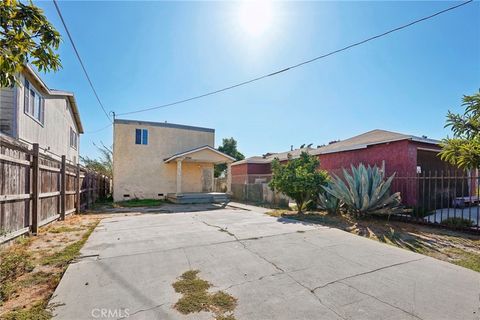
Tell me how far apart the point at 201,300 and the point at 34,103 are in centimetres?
1129

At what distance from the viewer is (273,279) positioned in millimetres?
3512

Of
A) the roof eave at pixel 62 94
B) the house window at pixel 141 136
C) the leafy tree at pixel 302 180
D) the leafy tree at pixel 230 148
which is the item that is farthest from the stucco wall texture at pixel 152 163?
the leafy tree at pixel 230 148

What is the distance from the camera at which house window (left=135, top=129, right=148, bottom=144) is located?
54.5ft

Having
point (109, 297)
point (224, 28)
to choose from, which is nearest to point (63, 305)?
point (109, 297)

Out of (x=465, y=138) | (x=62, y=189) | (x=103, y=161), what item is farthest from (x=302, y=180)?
(x=103, y=161)

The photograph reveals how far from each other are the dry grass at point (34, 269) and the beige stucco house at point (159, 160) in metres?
9.50

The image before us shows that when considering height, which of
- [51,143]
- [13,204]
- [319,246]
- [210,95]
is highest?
[210,95]

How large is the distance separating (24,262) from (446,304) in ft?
19.8

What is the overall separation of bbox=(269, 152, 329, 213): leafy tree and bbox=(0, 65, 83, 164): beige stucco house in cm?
852

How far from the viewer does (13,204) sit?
482 cm

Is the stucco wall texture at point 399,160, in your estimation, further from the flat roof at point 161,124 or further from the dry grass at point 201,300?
the flat roof at point 161,124

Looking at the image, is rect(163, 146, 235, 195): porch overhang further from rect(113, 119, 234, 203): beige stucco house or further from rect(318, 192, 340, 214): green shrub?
rect(318, 192, 340, 214): green shrub

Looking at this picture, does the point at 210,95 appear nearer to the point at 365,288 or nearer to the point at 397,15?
the point at 397,15

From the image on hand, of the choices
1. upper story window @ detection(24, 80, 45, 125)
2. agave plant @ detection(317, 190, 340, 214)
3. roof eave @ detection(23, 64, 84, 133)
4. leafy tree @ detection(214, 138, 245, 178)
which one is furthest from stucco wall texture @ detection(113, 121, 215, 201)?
leafy tree @ detection(214, 138, 245, 178)
